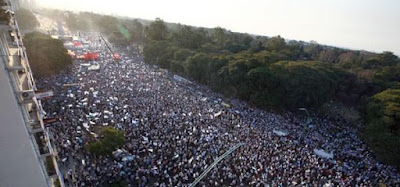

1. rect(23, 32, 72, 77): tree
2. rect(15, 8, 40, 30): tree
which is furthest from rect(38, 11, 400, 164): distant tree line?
rect(15, 8, 40, 30): tree

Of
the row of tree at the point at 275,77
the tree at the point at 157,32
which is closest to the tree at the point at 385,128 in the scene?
the row of tree at the point at 275,77

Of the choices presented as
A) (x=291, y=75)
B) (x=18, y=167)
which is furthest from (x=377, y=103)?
(x=18, y=167)

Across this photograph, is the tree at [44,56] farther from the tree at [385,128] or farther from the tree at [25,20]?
the tree at [25,20]

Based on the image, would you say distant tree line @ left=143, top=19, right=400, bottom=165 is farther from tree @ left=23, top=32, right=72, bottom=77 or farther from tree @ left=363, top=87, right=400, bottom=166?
tree @ left=23, top=32, right=72, bottom=77

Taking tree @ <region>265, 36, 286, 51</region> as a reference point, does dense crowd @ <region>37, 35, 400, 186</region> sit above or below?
below

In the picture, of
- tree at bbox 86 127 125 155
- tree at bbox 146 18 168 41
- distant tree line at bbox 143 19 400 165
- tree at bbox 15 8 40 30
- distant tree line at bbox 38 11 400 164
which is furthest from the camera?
tree at bbox 15 8 40 30
